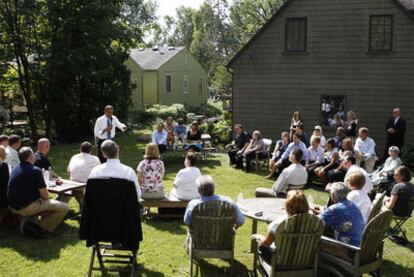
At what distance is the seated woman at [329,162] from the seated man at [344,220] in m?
5.79

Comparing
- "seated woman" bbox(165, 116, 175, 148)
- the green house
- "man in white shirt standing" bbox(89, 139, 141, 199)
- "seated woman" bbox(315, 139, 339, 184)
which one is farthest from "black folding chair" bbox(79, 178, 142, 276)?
the green house

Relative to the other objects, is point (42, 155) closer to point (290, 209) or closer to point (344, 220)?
point (290, 209)

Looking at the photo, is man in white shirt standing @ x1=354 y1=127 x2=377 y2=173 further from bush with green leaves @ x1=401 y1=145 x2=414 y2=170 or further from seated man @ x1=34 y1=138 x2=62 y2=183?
seated man @ x1=34 y1=138 x2=62 y2=183

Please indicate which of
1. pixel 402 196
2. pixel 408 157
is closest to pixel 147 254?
pixel 402 196

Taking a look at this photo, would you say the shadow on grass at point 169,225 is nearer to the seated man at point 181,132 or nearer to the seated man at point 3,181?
the seated man at point 3,181

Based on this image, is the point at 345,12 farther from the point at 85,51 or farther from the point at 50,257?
the point at 50,257

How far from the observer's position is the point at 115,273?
613 cm

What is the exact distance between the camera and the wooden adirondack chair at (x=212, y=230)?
5688 millimetres

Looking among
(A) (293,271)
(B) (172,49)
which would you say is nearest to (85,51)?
(A) (293,271)

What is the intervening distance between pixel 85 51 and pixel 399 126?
503 inches

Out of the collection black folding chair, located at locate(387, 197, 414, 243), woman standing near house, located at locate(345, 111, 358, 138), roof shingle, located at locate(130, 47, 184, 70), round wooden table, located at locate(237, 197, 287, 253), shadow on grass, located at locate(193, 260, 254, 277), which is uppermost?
roof shingle, located at locate(130, 47, 184, 70)

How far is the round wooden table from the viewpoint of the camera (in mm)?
6258

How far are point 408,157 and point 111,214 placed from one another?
11834mm

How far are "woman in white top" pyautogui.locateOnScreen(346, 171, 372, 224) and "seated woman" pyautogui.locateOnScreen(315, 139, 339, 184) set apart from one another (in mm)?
5029
